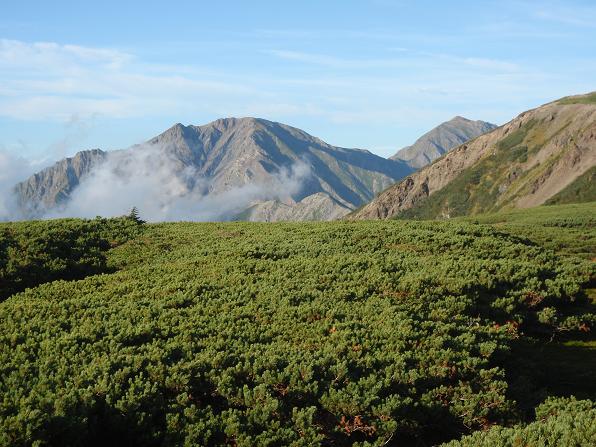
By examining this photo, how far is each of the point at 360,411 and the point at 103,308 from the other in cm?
985

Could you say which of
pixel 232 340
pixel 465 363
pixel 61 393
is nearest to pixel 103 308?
pixel 232 340

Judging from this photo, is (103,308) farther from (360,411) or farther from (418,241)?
(418,241)

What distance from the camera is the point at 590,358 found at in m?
16.5

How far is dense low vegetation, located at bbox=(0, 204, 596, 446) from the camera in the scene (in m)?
10.7

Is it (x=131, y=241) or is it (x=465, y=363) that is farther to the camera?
(x=131, y=241)

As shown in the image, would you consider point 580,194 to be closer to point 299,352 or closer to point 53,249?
point 53,249

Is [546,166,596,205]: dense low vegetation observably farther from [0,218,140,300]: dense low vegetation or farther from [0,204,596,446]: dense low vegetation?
[0,218,140,300]: dense low vegetation

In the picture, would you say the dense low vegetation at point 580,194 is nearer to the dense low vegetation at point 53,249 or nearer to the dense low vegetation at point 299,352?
the dense low vegetation at point 299,352

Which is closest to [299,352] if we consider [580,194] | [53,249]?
[53,249]

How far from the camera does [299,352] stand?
13562mm

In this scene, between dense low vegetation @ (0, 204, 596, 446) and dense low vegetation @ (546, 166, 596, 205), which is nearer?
dense low vegetation @ (0, 204, 596, 446)

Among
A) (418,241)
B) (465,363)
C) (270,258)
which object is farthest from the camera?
(418,241)

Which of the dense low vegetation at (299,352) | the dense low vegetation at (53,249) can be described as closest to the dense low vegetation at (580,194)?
the dense low vegetation at (299,352)

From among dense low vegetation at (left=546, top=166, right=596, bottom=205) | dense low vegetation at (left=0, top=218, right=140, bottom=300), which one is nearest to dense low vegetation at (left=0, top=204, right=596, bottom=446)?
dense low vegetation at (left=0, top=218, right=140, bottom=300)
